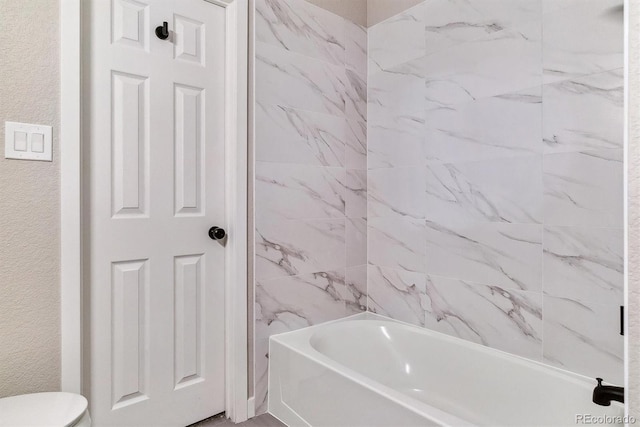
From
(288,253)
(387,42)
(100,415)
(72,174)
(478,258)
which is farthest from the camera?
(387,42)

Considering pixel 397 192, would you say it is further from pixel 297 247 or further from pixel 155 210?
pixel 155 210

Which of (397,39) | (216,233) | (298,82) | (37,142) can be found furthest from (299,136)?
(37,142)

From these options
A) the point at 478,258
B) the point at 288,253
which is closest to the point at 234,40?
the point at 288,253

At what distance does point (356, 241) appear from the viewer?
2414 millimetres

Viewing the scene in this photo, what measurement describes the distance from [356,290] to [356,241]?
30cm

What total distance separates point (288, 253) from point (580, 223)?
4.36 ft

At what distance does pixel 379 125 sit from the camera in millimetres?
2387

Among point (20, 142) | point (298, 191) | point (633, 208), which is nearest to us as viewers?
point (633, 208)

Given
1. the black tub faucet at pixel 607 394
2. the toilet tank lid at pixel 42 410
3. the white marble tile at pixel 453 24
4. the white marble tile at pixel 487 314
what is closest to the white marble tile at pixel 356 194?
the white marble tile at pixel 487 314

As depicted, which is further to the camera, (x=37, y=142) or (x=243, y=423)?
(x=243, y=423)

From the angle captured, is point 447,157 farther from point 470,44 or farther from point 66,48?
point 66,48

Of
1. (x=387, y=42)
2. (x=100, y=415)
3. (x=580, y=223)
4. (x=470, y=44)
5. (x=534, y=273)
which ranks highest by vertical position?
(x=387, y=42)

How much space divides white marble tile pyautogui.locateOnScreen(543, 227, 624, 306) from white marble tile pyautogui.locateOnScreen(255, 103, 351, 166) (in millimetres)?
1179

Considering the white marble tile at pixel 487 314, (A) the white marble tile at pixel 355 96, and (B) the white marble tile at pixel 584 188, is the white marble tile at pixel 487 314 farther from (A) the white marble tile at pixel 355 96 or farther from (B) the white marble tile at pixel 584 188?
(A) the white marble tile at pixel 355 96
